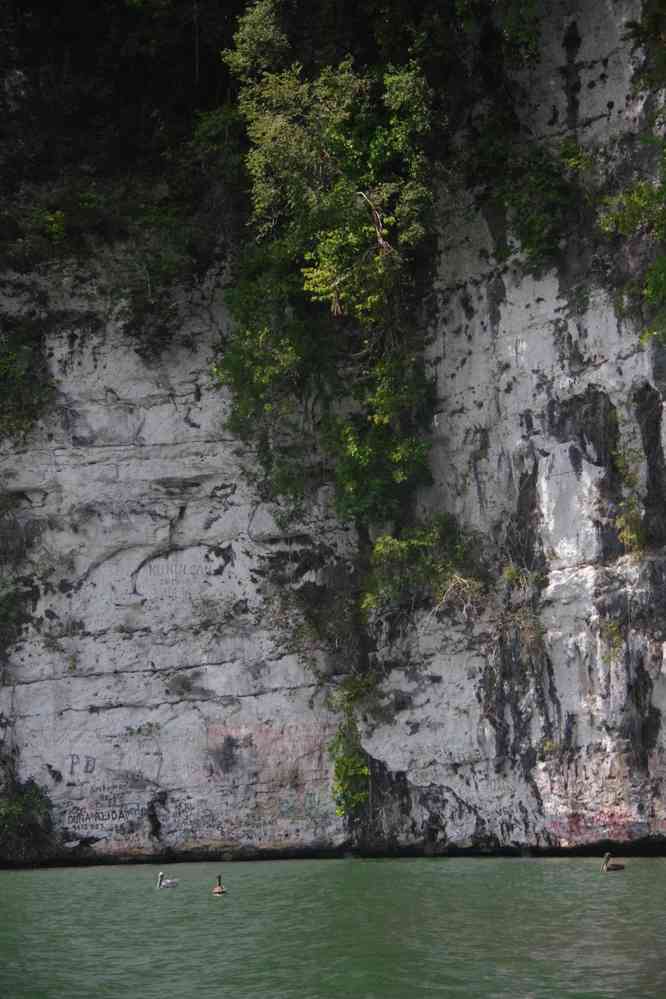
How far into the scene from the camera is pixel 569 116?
891 inches

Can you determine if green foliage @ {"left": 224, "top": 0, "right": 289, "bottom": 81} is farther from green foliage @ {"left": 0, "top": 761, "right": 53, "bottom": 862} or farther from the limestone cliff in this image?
green foliage @ {"left": 0, "top": 761, "right": 53, "bottom": 862}

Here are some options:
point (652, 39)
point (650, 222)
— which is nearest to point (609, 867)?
point (650, 222)

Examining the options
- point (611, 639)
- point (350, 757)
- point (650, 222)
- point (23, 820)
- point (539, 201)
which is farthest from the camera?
point (23, 820)

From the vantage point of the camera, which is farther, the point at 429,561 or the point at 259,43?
the point at 259,43

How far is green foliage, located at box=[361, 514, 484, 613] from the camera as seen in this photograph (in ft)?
74.6

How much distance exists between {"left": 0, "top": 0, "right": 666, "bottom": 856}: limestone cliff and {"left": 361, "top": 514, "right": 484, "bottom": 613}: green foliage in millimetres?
438

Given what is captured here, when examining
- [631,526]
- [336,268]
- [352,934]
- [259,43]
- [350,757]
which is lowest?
Result: [352,934]

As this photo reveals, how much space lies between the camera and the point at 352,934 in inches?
541

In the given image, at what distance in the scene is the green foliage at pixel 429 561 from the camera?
22750 mm

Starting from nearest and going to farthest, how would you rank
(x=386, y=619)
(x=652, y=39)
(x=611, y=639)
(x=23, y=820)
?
(x=611, y=639) → (x=652, y=39) → (x=23, y=820) → (x=386, y=619)

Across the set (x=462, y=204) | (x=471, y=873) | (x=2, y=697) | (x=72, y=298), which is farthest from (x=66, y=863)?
(x=462, y=204)

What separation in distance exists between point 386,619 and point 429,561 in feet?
5.46

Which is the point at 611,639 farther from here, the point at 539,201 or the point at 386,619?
the point at 539,201

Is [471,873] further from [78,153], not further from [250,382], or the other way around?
[78,153]
